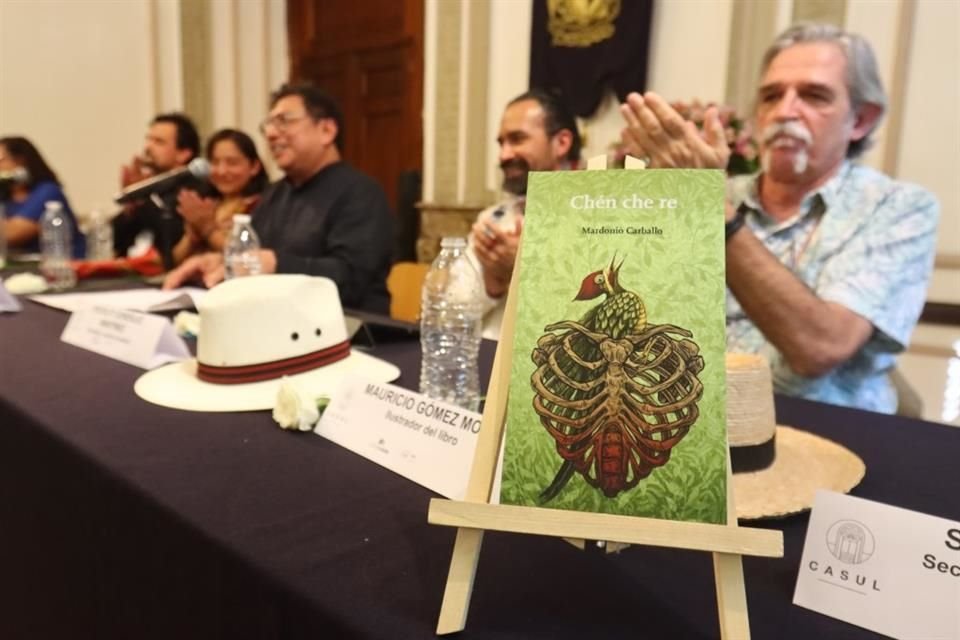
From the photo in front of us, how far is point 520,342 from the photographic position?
1.61 ft

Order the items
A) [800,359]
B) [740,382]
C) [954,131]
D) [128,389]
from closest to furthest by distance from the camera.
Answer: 1. [740,382]
2. [128,389]
3. [800,359]
4. [954,131]

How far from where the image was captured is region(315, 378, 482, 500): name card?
701mm

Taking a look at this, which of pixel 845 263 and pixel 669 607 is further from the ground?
pixel 845 263

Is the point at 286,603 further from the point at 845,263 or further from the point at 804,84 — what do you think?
the point at 804,84

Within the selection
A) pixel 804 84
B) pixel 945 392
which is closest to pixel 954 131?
pixel 945 392

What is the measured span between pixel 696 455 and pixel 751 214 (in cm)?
117

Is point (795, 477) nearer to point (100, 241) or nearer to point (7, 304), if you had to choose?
point (7, 304)

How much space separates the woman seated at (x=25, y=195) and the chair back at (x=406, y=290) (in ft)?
5.56

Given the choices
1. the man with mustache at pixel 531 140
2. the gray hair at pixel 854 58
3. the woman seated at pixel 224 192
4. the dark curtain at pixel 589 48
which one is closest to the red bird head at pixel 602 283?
the gray hair at pixel 854 58

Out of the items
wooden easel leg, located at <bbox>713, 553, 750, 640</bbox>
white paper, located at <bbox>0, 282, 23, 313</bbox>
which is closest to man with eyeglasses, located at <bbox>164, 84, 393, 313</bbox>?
white paper, located at <bbox>0, 282, 23, 313</bbox>

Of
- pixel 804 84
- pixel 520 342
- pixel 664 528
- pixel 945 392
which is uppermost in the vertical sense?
pixel 804 84

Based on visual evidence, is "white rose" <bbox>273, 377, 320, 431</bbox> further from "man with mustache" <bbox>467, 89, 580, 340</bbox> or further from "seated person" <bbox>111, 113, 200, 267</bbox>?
"seated person" <bbox>111, 113, 200, 267</bbox>

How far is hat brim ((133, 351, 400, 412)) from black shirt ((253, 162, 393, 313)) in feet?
2.88

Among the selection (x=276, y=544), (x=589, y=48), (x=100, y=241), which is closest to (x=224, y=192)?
(x=100, y=241)
